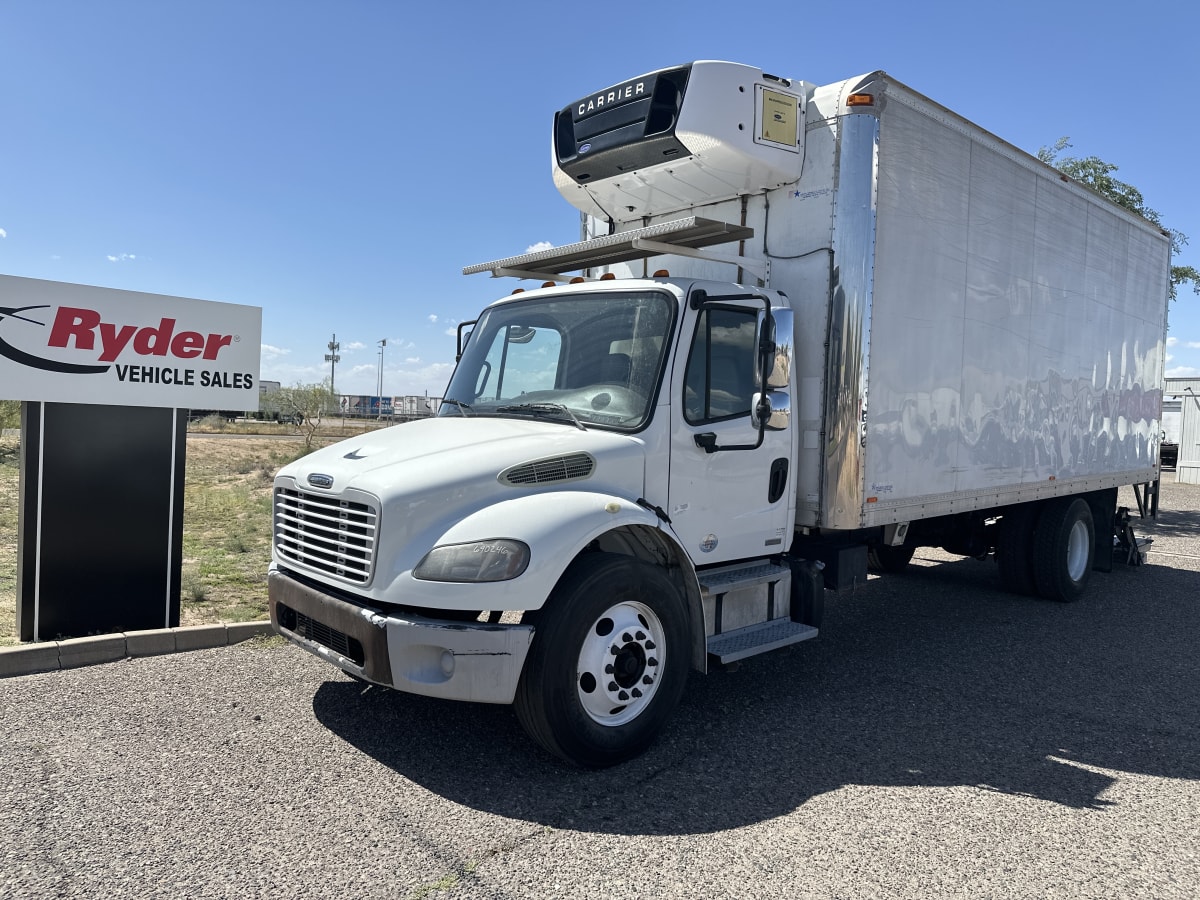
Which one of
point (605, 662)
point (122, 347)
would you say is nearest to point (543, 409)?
point (605, 662)

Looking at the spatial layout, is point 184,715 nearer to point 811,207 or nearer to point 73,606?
point 73,606

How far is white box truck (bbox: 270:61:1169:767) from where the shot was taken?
410cm

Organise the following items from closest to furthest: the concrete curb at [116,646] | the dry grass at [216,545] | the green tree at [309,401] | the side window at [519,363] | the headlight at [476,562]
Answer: the headlight at [476,562] < the side window at [519,363] < the concrete curb at [116,646] < the dry grass at [216,545] < the green tree at [309,401]

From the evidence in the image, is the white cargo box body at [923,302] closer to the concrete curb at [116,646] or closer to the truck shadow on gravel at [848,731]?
the truck shadow on gravel at [848,731]

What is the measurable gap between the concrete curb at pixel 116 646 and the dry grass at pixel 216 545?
1.96 ft

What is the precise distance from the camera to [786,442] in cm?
554

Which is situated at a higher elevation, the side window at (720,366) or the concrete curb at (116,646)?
the side window at (720,366)

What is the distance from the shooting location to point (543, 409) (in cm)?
498

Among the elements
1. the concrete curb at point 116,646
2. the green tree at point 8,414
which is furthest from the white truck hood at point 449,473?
the green tree at point 8,414

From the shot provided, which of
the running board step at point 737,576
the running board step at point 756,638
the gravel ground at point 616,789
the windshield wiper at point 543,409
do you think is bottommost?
the gravel ground at point 616,789

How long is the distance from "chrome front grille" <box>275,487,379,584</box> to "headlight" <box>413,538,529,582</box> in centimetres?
31

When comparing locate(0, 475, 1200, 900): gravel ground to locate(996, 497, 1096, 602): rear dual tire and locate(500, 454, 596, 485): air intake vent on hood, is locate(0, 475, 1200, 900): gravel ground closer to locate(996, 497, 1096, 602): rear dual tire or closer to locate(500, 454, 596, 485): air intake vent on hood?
locate(500, 454, 596, 485): air intake vent on hood

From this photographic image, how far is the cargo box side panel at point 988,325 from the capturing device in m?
5.85

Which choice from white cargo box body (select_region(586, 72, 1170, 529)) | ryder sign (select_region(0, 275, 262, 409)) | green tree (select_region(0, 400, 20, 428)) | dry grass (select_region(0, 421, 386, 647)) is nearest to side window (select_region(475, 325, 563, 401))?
white cargo box body (select_region(586, 72, 1170, 529))
